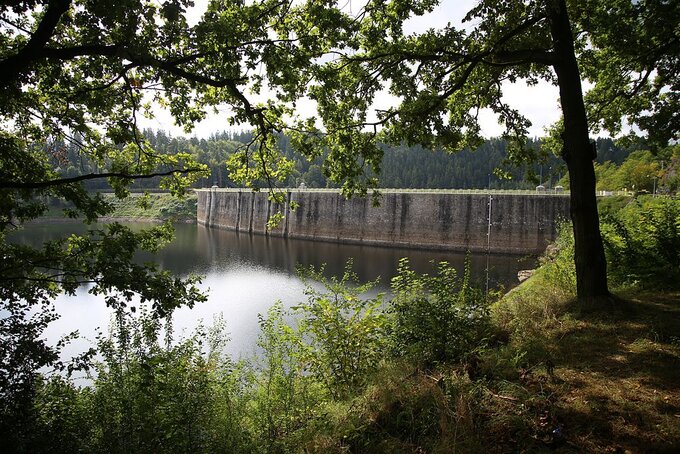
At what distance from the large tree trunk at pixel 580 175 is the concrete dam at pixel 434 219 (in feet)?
81.4

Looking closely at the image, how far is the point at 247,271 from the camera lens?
2956 centimetres

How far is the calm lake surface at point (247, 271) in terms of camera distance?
1588 centimetres

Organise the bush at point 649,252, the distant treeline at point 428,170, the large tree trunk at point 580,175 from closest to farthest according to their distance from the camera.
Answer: the large tree trunk at point 580,175 → the bush at point 649,252 → the distant treeline at point 428,170

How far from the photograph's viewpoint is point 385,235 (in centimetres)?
4222

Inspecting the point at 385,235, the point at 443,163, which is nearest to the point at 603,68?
the point at 385,235

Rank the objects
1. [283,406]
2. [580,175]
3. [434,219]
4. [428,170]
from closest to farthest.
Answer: [283,406] < [580,175] < [434,219] < [428,170]

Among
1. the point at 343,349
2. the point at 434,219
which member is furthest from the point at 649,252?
the point at 434,219

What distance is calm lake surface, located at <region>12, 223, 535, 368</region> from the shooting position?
52.1 feet

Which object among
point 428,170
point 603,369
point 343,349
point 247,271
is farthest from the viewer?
point 428,170

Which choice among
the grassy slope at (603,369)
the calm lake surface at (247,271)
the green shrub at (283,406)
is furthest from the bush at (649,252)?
the green shrub at (283,406)

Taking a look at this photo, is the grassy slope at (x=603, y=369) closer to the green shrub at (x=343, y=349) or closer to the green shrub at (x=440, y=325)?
the green shrub at (x=440, y=325)

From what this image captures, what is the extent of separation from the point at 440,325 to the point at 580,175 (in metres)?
3.19

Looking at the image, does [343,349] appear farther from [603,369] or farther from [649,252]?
[649,252]

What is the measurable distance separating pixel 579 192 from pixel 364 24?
4181 mm
